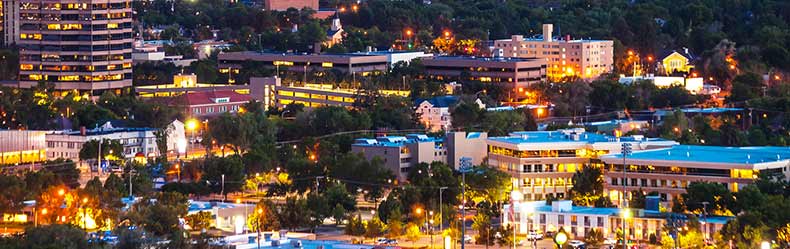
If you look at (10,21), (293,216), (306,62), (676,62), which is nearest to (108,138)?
(293,216)

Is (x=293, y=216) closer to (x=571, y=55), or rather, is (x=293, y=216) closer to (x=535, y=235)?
(x=535, y=235)

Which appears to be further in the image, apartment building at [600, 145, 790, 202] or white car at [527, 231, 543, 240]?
apartment building at [600, 145, 790, 202]

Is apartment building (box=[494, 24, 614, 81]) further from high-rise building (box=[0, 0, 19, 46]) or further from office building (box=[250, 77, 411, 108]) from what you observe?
high-rise building (box=[0, 0, 19, 46])

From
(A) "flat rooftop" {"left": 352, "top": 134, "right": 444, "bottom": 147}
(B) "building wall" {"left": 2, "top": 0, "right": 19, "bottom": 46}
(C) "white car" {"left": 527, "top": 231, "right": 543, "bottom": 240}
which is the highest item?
(B) "building wall" {"left": 2, "top": 0, "right": 19, "bottom": 46}

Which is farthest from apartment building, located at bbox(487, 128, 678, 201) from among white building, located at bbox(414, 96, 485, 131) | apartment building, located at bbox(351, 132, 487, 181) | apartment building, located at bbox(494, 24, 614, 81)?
apartment building, located at bbox(494, 24, 614, 81)

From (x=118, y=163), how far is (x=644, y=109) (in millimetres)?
17524

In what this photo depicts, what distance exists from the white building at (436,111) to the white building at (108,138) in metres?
7.19

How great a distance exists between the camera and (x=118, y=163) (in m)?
45.0

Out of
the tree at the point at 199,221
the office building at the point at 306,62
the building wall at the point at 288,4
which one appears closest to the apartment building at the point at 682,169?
the tree at the point at 199,221

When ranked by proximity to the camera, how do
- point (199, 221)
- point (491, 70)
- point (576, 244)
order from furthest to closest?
point (491, 70) < point (199, 221) < point (576, 244)

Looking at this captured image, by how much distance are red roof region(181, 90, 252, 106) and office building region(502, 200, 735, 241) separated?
20.6 meters

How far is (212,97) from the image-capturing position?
57.8 meters

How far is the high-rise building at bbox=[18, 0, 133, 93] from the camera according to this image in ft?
200

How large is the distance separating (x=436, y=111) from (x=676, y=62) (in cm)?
1756
